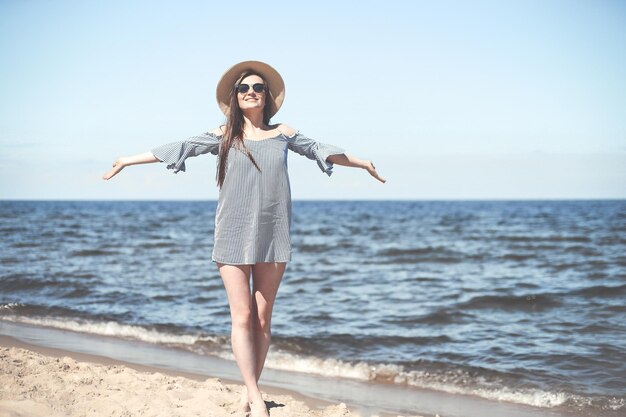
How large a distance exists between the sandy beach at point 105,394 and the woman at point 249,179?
0.70 meters

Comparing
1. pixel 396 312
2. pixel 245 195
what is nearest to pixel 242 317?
pixel 245 195

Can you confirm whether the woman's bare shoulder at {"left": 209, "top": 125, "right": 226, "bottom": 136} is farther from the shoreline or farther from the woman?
the shoreline

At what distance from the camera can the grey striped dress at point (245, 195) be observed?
13.3 feet

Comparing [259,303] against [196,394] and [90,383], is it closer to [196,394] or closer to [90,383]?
[196,394]

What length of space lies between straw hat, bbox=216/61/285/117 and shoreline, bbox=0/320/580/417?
7.46ft

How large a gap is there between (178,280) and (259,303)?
9.85 m

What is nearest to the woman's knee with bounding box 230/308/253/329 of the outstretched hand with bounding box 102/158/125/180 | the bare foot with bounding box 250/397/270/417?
the bare foot with bounding box 250/397/270/417

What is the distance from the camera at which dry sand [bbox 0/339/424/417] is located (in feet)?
14.4

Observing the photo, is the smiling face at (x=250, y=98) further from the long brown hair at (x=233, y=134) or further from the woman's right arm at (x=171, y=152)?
the woman's right arm at (x=171, y=152)

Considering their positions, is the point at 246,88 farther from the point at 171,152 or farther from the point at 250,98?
the point at 171,152

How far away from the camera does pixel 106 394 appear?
15.7ft

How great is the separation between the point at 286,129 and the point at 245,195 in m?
0.55

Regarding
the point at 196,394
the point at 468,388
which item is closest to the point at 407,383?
the point at 468,388

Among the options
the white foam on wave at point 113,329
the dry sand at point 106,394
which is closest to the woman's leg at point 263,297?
the dry sand at point 106,394
